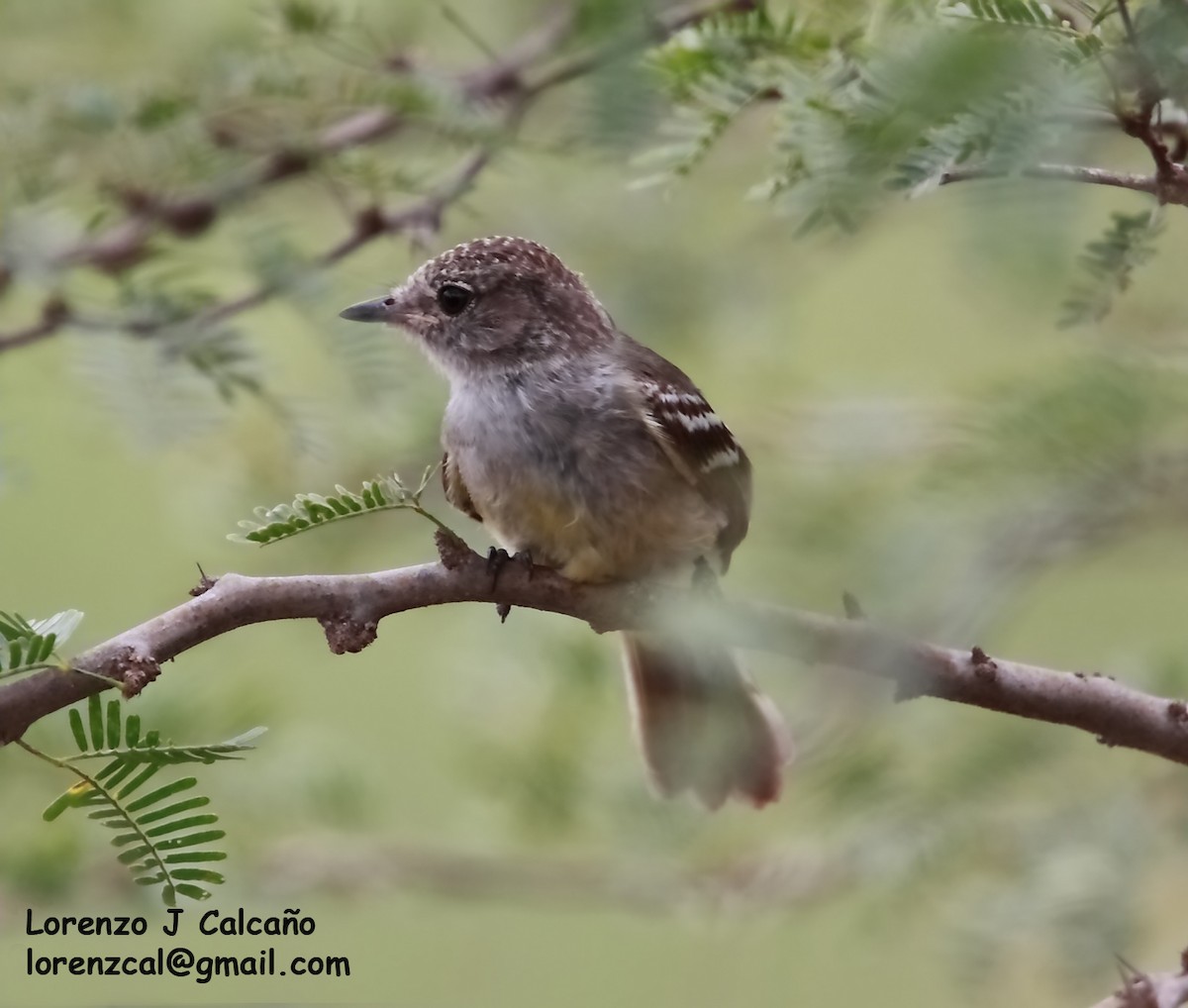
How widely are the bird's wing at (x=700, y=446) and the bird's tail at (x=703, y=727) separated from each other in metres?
0.31

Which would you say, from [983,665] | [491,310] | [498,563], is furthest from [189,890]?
[491,310]

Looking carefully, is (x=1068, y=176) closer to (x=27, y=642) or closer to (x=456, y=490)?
(x=27, y=642)

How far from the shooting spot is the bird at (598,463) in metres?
3.28

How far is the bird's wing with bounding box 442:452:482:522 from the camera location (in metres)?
3.46

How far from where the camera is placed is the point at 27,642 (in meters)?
1.81

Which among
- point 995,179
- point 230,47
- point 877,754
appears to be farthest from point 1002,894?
point 230,47

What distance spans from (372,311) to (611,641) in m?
1.42

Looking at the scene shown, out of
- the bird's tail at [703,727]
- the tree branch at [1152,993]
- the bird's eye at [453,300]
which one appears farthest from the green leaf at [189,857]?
the bird's eye at [453,300]

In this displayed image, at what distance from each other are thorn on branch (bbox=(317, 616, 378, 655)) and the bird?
3.37ft

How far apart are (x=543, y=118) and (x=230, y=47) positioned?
0.98 m

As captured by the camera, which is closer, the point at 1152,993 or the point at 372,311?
the point at 1152,993

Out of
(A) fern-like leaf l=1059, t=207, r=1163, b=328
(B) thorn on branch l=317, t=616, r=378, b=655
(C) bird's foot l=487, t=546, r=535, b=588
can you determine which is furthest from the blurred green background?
(B) thorn on branch l=317, t=616, r=378, b=655

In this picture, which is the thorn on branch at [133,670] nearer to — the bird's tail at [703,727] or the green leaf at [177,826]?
the green leaf at [177,826]

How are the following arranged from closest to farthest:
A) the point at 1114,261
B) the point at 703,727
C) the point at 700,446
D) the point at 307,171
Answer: the point at 1114,261, the point at 700,446, the point at 307,171, the point at 703,727
